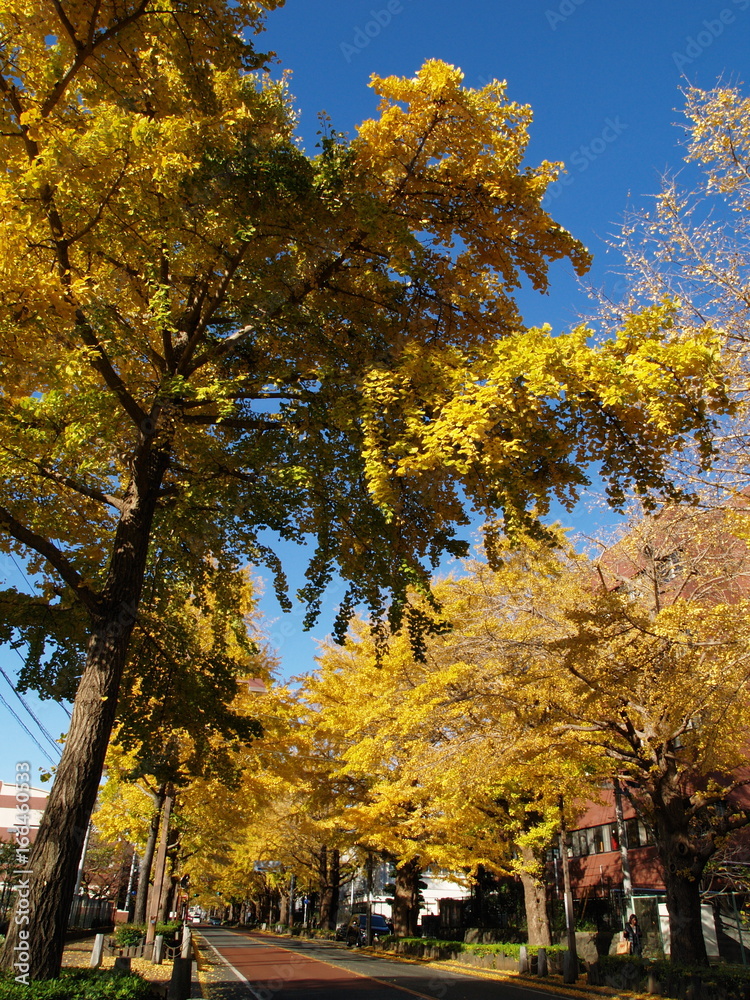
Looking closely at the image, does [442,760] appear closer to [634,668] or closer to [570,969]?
[634,668]

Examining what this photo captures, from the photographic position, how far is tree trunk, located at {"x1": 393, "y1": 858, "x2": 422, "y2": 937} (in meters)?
24.8

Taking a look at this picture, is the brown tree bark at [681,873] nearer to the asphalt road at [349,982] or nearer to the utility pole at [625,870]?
the asphalt road at [349,982]

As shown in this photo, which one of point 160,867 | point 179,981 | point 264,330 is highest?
point 264,330

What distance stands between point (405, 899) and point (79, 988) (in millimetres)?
23295

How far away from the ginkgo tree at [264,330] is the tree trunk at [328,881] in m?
30.3

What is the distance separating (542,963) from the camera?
17922 millimetres

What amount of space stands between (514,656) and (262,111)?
957 cm

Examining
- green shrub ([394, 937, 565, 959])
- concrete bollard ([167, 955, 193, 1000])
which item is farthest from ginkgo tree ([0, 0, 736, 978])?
green shrub ([394, 937, 565, 959])

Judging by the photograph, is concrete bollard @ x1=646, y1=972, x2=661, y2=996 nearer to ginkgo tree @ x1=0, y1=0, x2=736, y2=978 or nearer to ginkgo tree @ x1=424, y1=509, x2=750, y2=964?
ginkgo tree @ x1=424, y1=509, x2=750, y2=964

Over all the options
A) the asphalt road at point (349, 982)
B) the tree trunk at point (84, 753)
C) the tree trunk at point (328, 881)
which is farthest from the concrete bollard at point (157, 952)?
the tree trunk at point (328, 881)

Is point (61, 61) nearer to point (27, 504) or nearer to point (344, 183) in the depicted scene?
point (344, 183)

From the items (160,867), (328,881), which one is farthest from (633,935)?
(328,881)

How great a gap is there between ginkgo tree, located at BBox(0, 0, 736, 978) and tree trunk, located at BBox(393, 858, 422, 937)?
2109 cm

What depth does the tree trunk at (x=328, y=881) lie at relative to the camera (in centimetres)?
3381
